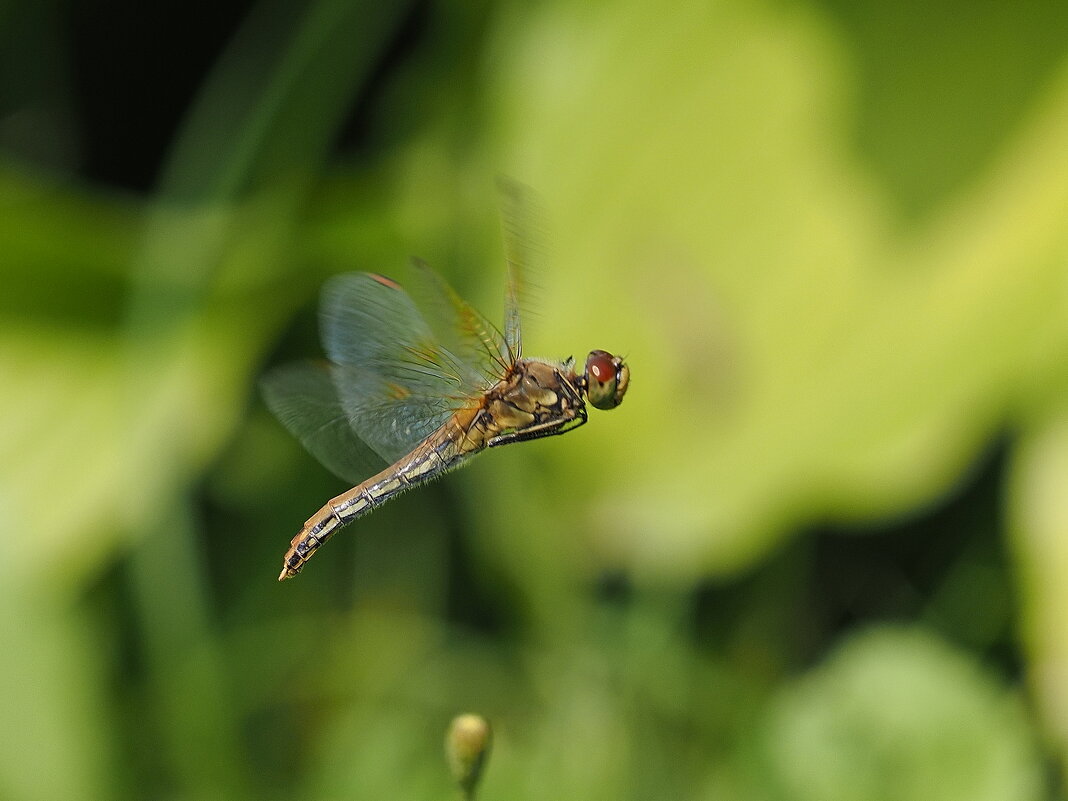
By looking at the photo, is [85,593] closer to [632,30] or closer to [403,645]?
[403,645]

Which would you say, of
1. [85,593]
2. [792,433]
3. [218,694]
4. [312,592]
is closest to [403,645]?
[312,592]

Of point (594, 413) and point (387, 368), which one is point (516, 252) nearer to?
point (387, 368)

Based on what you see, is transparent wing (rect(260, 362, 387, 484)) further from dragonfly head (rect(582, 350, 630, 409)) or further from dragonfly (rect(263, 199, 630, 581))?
dragonfly head (rect(582, 350, 630, 409))

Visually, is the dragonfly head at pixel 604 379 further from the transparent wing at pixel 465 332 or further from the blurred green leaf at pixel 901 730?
the blurred green leaf at pixel 901 730

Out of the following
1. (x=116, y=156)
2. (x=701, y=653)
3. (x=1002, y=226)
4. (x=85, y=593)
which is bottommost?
(x=85, y=593)

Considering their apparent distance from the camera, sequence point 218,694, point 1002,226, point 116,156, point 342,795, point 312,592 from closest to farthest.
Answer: point 342,795
point 218,694
point 1002,226
point 312,592
point 116,156

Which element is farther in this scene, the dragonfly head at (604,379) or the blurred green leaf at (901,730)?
the blurred green leaf at (901,730)

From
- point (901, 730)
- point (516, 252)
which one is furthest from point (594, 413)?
point (516, 252)

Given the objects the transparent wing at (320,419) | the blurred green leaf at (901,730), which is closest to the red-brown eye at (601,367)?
the transparent wing at (320,419)
